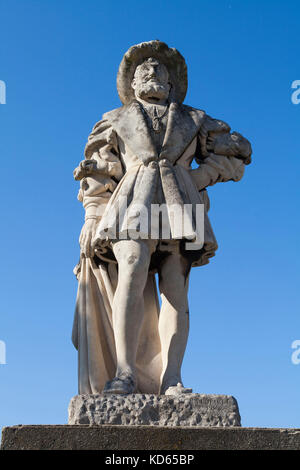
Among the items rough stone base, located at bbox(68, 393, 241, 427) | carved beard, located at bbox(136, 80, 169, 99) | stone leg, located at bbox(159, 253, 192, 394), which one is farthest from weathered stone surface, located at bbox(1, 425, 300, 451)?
carved beard, located at bbox(136, 80, 169, 99)

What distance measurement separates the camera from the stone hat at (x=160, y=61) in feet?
23.4

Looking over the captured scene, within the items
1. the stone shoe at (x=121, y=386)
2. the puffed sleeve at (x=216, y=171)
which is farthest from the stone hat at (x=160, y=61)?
the stone shoe at (x=121, y=386)

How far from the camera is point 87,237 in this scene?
6617 millimetres

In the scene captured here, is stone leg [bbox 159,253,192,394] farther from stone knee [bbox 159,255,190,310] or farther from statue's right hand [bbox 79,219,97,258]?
statue's right hand [bbox 79,219,97,258]

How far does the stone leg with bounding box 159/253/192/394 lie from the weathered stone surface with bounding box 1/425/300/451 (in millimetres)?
909

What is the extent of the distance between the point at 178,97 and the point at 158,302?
225cm

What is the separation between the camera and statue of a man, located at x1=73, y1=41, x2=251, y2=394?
621 cm

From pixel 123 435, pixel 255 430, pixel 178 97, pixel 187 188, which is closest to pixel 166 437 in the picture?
pixel 123 435

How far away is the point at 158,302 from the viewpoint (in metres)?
6.89

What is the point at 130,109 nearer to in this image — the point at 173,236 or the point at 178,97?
the point at 178,97

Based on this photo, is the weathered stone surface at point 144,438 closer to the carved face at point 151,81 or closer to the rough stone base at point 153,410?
the rough stone base at point 153,410

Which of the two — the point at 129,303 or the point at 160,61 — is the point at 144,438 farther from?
the point at 160,61

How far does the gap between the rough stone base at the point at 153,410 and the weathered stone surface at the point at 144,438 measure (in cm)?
37

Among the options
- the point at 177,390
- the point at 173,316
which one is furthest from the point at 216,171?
the point at 177,390
